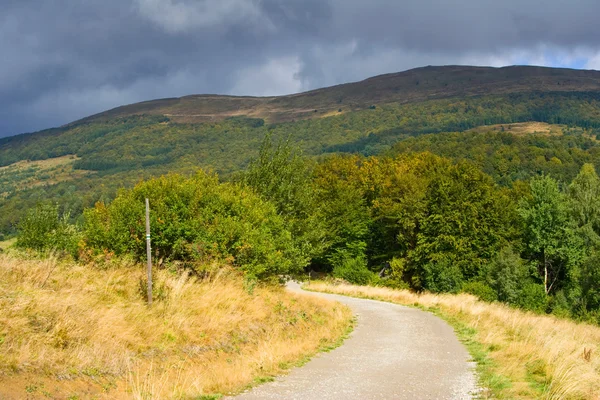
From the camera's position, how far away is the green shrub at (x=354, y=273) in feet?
179

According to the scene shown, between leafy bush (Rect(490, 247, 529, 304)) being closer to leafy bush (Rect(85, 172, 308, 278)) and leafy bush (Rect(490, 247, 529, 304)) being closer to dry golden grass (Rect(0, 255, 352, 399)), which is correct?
leafy bush (Rect(85, 172, 308, 278))

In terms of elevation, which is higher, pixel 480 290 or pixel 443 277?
pixel 443 277

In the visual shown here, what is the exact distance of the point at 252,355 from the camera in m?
10.8

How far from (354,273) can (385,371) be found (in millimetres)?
44407

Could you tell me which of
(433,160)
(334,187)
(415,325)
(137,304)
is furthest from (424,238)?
(137,304)

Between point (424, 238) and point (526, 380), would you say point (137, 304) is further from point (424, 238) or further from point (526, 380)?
point (424, 238)

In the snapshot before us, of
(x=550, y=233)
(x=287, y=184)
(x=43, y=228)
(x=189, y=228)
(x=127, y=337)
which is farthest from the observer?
(x=550, y=233)

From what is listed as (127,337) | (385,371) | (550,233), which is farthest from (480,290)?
(127,337)

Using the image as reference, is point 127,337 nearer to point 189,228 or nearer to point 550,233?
point 189,228

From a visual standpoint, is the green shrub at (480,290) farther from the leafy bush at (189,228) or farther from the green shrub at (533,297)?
the leafy bush at (189,228)

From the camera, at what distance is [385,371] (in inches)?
432

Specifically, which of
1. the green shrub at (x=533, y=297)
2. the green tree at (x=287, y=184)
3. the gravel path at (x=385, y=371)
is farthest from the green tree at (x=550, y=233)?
the gravel path at (x=385, y=371)

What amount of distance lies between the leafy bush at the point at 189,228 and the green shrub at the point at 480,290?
30.4m

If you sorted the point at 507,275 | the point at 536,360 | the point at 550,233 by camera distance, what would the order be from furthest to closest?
the point at 550,233 → the point at 507,275 → the point at 536,360
